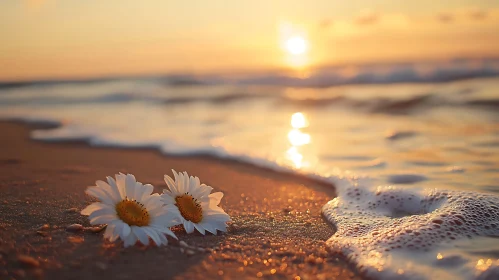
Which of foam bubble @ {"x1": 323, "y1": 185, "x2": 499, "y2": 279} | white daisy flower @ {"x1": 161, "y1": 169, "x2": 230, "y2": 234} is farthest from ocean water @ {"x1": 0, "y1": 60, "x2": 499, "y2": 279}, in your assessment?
white daisy flower @ {"x1": 161, "y1": 169, "x2": 230, "y2": 234}

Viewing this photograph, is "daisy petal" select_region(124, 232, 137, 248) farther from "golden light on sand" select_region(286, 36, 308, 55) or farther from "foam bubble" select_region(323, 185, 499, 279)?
"golden light on sand" select_region(286, 36, 308, 55)

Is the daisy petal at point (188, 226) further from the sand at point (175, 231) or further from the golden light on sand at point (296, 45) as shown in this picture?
the golden light on sand at point (296, 45)

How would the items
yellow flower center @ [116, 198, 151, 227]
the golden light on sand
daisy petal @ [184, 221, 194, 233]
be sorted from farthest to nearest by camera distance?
the golden light on sand
daisy petal @ [184, 221, 194, 233]
yellow flower center @ [116, 198, 151, 227]

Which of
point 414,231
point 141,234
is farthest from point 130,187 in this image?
point 414,231

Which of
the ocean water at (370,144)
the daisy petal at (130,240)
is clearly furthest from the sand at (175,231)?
the ocean water at (370,144)

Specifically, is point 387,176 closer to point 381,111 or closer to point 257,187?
point 257,187

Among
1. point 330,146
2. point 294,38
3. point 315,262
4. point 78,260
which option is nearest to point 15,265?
point 78,260

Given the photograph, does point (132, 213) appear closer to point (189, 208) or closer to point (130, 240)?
point (130, 240)

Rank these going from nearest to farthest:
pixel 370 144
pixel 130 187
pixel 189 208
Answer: pixel 130 187, pixel 189 208, pixel 370 144
